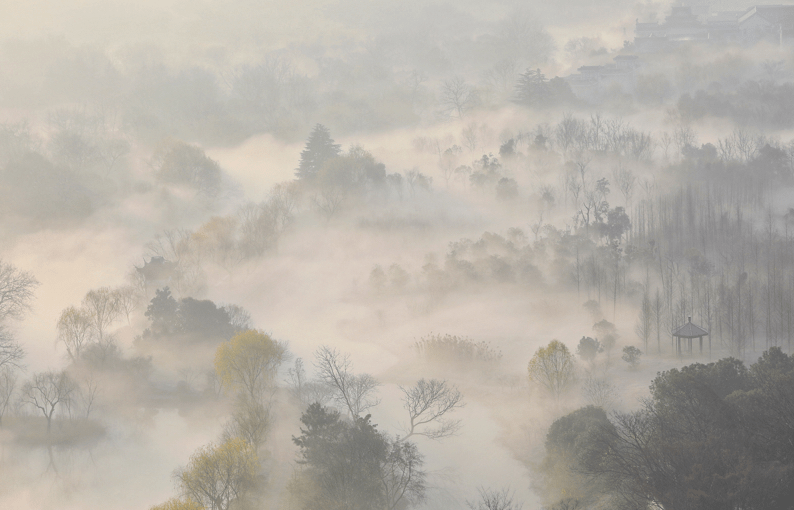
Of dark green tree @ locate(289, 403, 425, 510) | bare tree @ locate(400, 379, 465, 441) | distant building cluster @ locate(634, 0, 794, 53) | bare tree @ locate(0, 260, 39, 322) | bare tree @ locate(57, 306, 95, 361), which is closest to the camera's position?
dark green tree @ locate(289, 403, 425, 510)

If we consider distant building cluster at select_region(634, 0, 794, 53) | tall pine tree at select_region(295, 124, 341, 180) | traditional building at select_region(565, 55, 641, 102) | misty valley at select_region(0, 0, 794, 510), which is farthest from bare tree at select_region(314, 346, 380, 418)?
distant building cluster at select_region(634, 0, 794, 53)

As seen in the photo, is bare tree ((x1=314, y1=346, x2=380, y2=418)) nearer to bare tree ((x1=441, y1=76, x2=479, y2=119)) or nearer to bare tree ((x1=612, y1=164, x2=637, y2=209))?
bare tree ((x1=612, y1=164, x2=637, y2=209))

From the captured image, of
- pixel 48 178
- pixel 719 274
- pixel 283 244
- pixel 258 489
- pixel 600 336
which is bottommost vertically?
pixel 258 489

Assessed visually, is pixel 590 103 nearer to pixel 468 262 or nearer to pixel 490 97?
pixel 490 97

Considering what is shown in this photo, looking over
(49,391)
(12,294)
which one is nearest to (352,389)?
(49,391)

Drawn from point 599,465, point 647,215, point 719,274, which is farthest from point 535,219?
point 599,465

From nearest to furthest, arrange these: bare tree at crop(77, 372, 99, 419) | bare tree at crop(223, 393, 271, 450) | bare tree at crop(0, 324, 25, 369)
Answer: bare tree at crop(223, 393, 271, 450) → bare tree at crop(77, 372, 99, 419) → bare tree at crop(0, 324, 25, 369)

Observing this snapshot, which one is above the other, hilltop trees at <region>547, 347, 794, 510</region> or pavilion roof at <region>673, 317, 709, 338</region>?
pavilion roof at <region>673, 317, 709, 338</region>
